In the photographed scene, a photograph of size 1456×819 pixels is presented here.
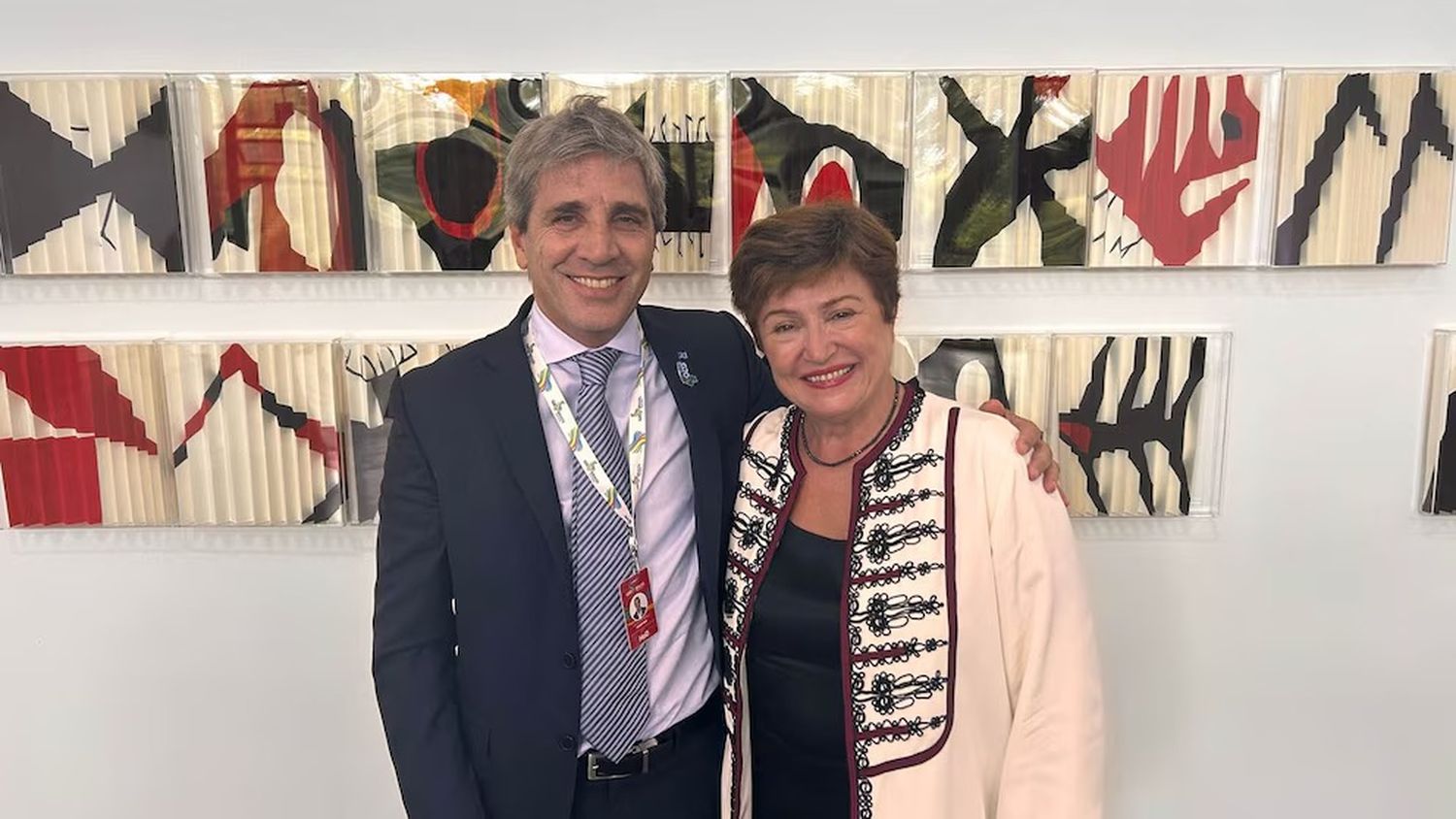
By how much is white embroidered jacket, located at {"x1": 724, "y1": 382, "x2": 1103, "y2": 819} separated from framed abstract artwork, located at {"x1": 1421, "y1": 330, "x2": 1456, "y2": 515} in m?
1.20

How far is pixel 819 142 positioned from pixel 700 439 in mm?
721

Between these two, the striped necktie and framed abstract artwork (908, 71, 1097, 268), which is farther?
framed abstract artwork (908, 71, 1097, 268)

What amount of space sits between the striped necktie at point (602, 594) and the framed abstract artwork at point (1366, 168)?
1.44 meters

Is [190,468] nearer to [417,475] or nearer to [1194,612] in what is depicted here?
[417,475]

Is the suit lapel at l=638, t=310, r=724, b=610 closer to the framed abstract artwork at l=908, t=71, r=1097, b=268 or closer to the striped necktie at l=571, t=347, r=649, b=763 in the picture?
the striped necktie at l=571, t=347, r=649, b=763

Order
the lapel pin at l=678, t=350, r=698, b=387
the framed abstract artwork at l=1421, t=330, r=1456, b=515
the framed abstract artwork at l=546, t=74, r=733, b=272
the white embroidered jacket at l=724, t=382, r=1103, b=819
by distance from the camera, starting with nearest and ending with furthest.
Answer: the white embroidered jacket at l=724, t=382, r=1103, b=819, the lapel pin at l=678, t=350, r=698, b=387, the framed abstract artwork at l=546, t=74, r=733, b=272, the framed abstract artwork at l=1421, t=330, r=1456, b=515

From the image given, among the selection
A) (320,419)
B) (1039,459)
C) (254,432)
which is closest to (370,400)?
(320,419)

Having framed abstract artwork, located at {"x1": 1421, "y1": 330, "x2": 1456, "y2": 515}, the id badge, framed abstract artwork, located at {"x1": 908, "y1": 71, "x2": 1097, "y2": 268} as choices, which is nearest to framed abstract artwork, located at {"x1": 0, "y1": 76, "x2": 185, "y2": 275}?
the id badge

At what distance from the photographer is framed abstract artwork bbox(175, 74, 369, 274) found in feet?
5.99

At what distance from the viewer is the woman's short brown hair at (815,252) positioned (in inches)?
51.8

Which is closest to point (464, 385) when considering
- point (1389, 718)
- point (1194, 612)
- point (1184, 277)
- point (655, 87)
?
point (655, 87)

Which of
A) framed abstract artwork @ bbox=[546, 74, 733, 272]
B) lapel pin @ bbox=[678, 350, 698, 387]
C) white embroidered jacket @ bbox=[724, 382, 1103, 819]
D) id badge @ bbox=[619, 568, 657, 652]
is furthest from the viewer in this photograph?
framed abstract artwork @ bbox=[546, 74, 733, 272]

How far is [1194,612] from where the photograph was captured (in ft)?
6.66

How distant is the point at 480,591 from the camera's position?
4.60ft
